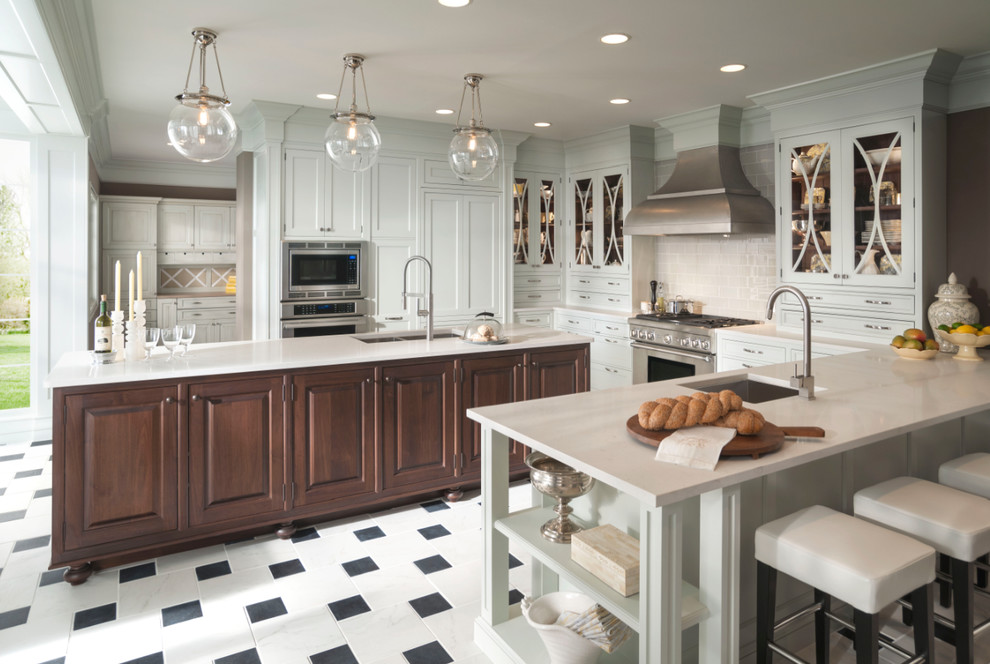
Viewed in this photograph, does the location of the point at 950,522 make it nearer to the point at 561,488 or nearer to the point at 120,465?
the point at 561,488

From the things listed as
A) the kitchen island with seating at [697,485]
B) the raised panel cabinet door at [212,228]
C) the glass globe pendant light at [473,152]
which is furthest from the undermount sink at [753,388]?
the raised panel cabinet door at [212,228]

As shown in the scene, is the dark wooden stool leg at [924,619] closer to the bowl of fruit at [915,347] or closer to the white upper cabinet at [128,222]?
the bowl of fruit at [915,347]

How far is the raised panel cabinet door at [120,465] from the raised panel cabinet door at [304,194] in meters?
2.53

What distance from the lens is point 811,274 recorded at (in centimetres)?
450

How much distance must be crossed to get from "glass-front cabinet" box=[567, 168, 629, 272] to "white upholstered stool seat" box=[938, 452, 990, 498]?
3.93 m

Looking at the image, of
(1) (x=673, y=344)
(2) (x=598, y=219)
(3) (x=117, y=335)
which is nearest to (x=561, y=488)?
(3) (x=117, y=335)

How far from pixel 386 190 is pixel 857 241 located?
368cm

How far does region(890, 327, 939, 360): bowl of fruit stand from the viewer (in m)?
3.30

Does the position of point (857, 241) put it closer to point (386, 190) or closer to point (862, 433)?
point (862, 433)

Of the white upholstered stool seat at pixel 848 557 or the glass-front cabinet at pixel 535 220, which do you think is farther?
the glass-front cabinet at pixel 535 220

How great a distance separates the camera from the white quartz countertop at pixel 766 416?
63.6 inches

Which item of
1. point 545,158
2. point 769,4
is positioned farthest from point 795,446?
point 545,158

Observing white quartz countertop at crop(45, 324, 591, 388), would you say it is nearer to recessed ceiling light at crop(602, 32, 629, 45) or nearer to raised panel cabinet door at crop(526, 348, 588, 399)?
raised panel cabinet door at crop(526, 348, 588, 399)

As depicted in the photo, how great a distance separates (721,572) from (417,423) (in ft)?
7.34
